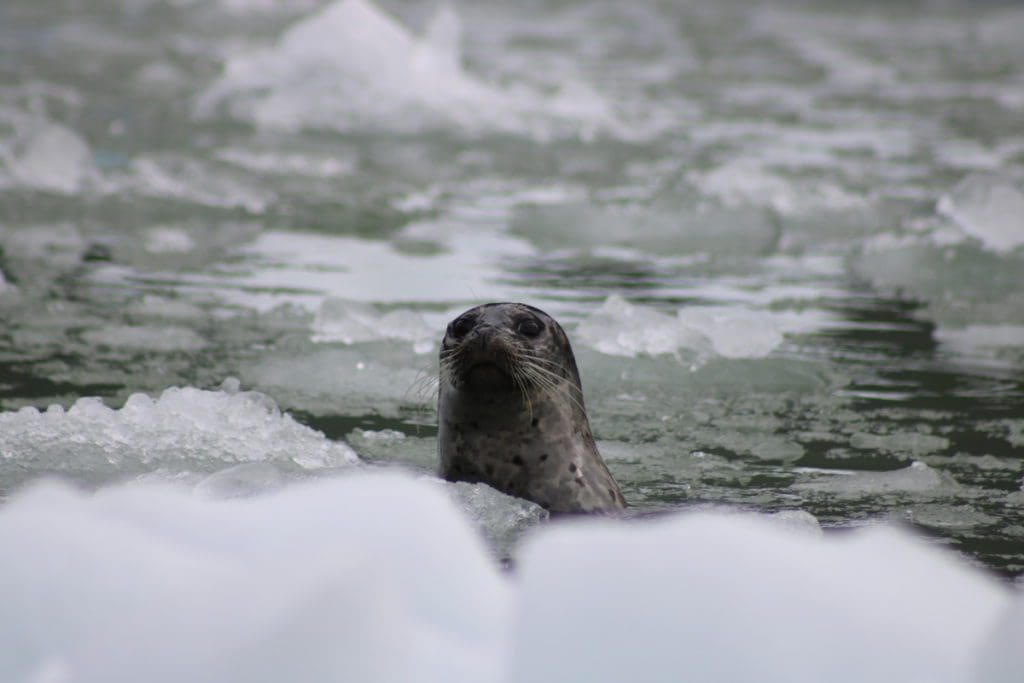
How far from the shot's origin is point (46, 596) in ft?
8.84

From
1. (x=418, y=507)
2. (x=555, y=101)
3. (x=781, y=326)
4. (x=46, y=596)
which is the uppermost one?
(x=555, y=101)

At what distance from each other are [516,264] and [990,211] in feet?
8.29

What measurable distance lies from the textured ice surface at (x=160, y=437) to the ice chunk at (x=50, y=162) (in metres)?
4.67

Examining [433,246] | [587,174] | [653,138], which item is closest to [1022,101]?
[653,138]

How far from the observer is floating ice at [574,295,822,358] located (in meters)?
6.22

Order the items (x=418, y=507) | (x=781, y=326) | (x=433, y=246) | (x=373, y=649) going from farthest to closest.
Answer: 1. (x=433, y=246)
2. (x=781, y=326)
3. (x=418, y=507)
4. (x=373, y=649)

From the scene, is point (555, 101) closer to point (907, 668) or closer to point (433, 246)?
point (433, 246)

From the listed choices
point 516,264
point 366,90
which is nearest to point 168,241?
point 516,264

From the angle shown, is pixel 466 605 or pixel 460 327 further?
pixel 460 327

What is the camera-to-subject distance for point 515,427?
4.39 metres

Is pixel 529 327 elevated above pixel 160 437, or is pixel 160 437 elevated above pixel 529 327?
pixel 529 327

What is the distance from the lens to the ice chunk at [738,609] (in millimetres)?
Result: 2535

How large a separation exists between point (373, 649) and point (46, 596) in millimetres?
627

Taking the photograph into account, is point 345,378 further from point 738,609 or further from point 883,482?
point 738,609
